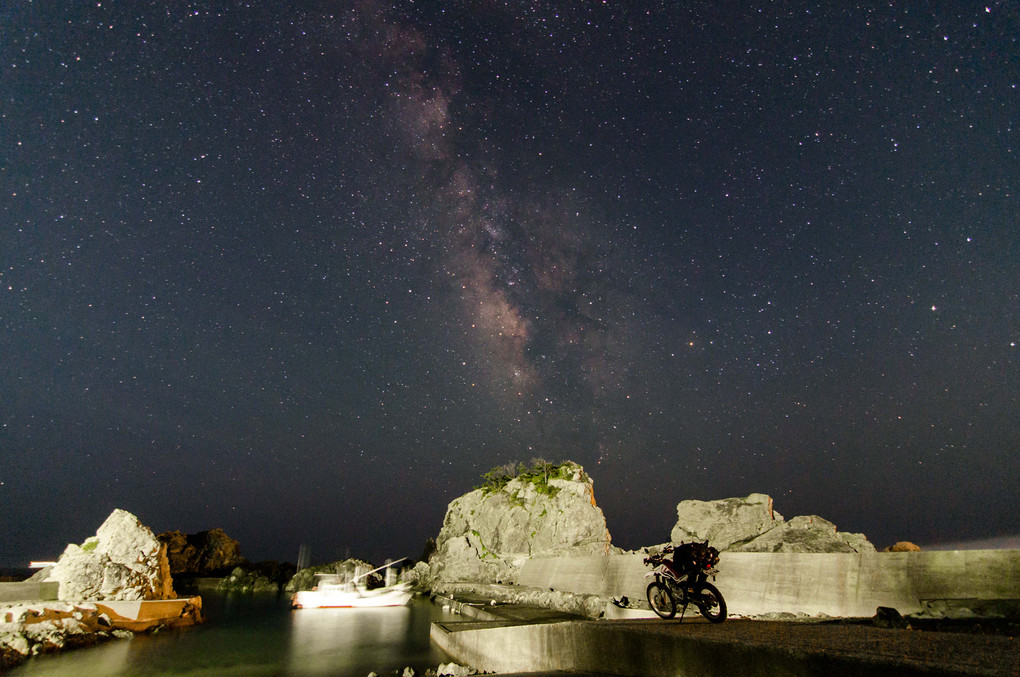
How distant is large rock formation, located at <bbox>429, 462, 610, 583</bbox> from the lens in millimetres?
42094

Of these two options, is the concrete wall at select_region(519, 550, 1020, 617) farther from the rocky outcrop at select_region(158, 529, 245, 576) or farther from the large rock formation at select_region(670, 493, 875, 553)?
the rocky outcrop at select_region(158, 529, 245, 576)

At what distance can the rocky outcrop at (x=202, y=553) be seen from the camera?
3250 inches

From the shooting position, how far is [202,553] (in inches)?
3472

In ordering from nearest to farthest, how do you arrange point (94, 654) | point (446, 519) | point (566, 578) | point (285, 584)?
point (94, 654) → point (566, 578) → point (446, 519) → point (285, 584)

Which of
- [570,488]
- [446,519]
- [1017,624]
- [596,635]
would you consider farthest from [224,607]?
[1017,624]

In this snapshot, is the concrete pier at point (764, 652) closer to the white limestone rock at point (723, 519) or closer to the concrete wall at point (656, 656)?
the concrete wall at point (656, 656)

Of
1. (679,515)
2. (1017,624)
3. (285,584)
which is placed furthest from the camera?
(285,584)

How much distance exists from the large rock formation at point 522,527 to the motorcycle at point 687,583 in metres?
34.1

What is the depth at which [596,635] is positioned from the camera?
6551 millimetres

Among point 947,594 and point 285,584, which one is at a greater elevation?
point 947,594

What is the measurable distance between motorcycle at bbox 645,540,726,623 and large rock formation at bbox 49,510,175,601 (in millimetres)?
28883

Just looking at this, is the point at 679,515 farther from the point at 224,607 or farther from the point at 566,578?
the point at 224,607

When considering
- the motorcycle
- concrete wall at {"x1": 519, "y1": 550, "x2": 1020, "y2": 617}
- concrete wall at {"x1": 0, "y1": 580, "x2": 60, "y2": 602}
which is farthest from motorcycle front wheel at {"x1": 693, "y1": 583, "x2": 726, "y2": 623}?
concrete wall at {"x1": 0, "y1": 580, "x2": 60, "y2": 602}

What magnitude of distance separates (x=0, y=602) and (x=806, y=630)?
32260 millimetres
